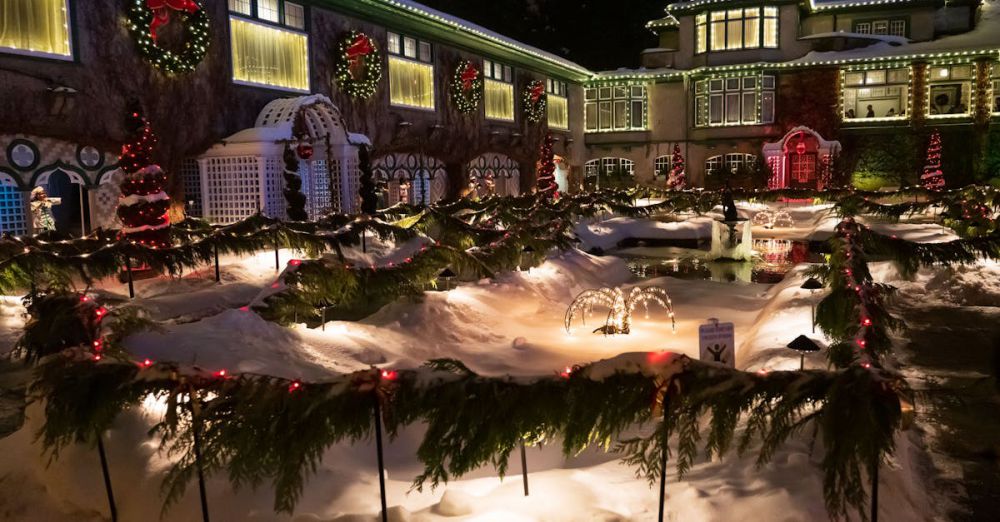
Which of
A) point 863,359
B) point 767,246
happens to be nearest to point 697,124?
point 767,246

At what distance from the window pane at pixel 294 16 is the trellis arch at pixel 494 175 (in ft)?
35.1

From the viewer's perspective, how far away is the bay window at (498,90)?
33.0 metres

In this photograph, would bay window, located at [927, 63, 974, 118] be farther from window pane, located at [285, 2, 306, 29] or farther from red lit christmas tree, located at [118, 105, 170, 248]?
red lit christmas tree, located at [118, 105, 170, 248]

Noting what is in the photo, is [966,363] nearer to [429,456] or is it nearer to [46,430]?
[429,456]

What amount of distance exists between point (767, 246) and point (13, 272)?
1766cm

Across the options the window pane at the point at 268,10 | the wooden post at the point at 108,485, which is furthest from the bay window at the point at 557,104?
the wooden post at the point at 108,485

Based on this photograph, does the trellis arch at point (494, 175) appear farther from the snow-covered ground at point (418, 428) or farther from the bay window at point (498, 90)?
the snow-covered ground at point (418, 428)

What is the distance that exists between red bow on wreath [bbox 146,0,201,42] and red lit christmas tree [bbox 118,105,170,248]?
13.9ft

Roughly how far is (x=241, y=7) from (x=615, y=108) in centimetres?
2699

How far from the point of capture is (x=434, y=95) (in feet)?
94.7

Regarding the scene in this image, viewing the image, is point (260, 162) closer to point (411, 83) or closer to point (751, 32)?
point (411, 83)

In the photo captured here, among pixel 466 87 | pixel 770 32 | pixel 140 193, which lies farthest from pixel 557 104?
pixel 140 193

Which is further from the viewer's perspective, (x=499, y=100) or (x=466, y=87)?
(x=499, y=100)

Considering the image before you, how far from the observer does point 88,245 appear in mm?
12289
